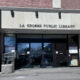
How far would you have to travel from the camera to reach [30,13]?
17938mm

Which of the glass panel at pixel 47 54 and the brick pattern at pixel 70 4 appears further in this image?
the glass panel at pixel 47 54

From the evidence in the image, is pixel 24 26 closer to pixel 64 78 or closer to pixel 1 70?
pixel 1 70

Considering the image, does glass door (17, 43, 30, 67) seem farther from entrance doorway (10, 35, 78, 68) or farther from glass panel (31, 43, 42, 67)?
glass panel (31, 43, 42, 67)

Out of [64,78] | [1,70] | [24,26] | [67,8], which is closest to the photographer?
[64,78]

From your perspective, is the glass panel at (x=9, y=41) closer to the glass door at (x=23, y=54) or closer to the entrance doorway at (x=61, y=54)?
the glass door at (x=23, y=54)

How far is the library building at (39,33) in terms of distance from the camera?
58.2 feet

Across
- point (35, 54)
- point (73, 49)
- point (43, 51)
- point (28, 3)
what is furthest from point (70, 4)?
point (35, 54)

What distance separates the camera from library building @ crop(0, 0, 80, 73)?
58.2ft

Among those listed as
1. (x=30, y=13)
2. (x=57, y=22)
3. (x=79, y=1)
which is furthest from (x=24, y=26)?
(x=79, y=1)

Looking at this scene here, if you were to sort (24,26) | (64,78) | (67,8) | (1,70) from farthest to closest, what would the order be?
(67,8) < (24,26) < (1,70) < (64,78)

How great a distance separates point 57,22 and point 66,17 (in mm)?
850

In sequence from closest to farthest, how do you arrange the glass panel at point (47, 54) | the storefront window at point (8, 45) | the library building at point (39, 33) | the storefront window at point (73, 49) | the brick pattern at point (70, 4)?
the library building at point (39, 33), the storefront window at point (8, 45), the brick pattern at point (70, 4), the glass panel at point (47, 54), the storefront window at point (73, 49)

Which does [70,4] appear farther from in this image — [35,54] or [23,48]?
[23,48]

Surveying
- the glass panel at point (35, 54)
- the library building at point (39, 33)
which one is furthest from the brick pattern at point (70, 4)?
the glass panel at point (35, 54)
